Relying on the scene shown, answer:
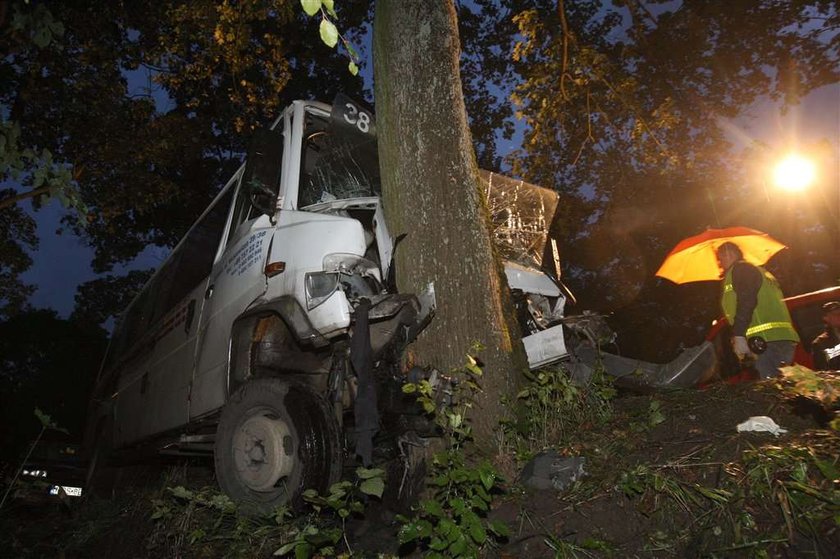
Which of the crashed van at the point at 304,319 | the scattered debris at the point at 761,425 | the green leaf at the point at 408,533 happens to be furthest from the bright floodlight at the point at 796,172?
the green leaf at the point at 408,533

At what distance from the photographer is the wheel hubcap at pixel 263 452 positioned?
3117mm

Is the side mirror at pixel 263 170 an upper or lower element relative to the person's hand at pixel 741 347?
upper

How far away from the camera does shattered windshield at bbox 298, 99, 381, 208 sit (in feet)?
13.1

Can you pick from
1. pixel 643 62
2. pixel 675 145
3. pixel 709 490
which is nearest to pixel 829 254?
pixel 675 145

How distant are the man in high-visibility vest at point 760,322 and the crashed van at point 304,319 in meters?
1.72

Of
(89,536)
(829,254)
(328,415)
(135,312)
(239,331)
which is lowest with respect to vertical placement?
(89,536)

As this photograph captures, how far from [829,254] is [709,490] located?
19.4m

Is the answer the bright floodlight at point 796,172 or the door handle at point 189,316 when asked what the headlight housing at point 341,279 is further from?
the bright floodlight at point 796,172

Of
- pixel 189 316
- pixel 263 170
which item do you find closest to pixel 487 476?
pixel 263 170

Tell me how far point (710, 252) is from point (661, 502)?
4.59m

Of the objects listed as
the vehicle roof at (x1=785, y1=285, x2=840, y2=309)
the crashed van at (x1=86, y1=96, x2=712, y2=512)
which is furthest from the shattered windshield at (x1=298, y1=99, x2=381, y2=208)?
the vehicle roof at (x1=785, y1=285, x2=840, y2=309)

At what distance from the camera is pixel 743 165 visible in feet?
48.0

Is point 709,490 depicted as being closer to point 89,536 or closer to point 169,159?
point 89,536

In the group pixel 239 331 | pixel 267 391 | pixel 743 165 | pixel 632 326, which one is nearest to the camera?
pixel 267 391
